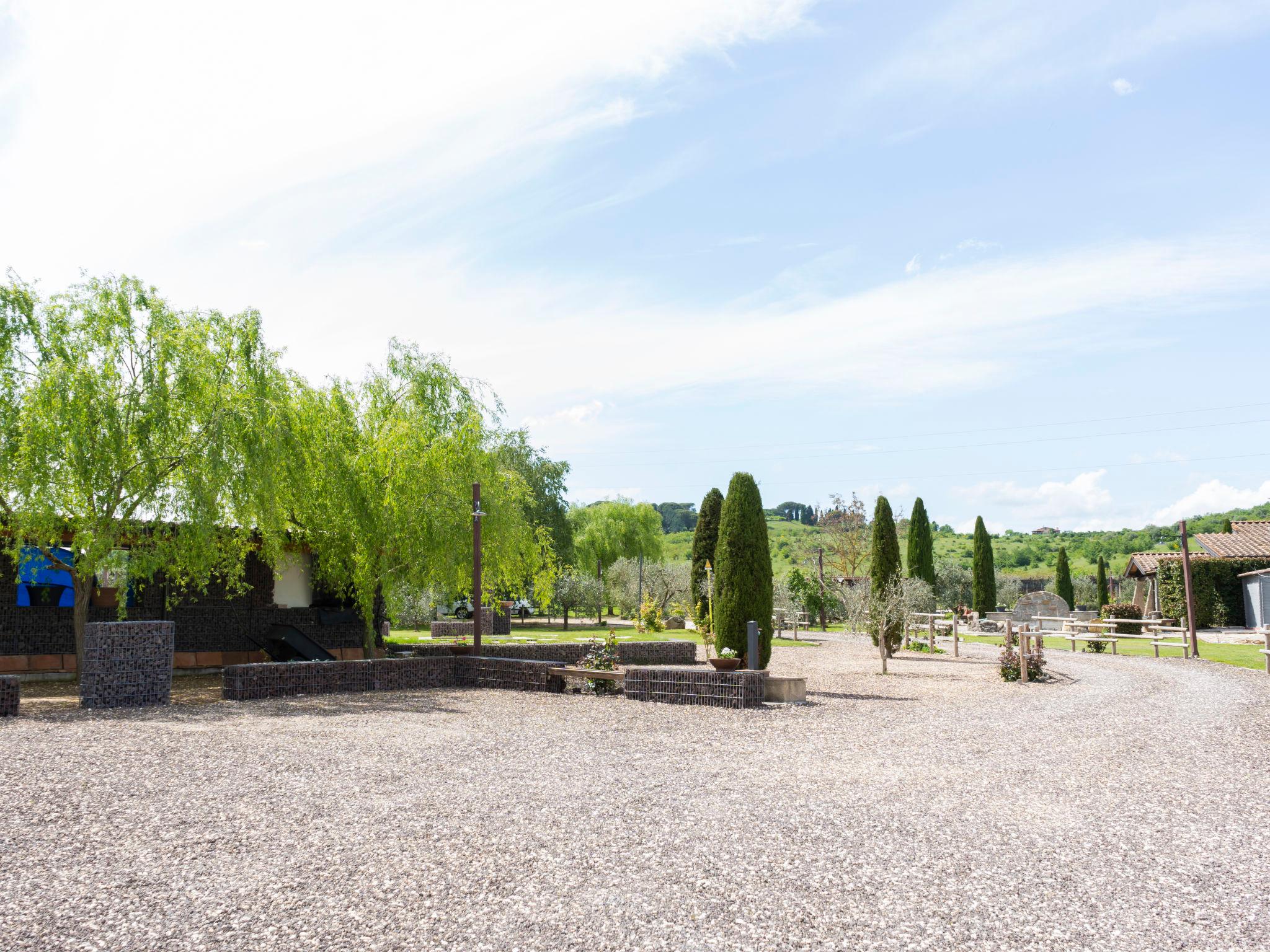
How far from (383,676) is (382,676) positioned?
2cm

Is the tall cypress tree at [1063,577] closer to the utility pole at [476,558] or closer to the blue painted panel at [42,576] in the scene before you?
the utility pole at [476,558]

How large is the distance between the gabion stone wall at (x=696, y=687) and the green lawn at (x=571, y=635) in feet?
34.4

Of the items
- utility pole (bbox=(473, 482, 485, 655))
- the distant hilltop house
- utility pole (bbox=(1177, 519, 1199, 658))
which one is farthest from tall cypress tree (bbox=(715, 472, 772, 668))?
the distant hilltop house

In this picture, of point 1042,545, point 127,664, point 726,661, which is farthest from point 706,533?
point 1042,545

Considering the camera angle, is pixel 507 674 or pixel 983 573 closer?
pixel 507 674

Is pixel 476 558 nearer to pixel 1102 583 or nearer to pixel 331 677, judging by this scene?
pixel 331 677

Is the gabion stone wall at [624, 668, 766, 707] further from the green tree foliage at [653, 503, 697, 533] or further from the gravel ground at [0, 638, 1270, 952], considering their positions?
the green tree foliage at [653, 503, 697, 533]

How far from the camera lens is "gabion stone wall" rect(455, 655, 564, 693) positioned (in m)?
14.0

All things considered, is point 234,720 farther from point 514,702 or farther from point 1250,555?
point 1250,555

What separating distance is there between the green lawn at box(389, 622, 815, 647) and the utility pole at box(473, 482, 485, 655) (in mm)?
8373

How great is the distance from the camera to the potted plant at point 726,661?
512 inches

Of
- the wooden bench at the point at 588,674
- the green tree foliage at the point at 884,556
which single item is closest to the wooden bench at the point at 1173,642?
the green tree foliage at the point at 884,556

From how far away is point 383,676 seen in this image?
45.4ft

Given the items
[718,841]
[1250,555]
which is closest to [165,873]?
[718,841]
